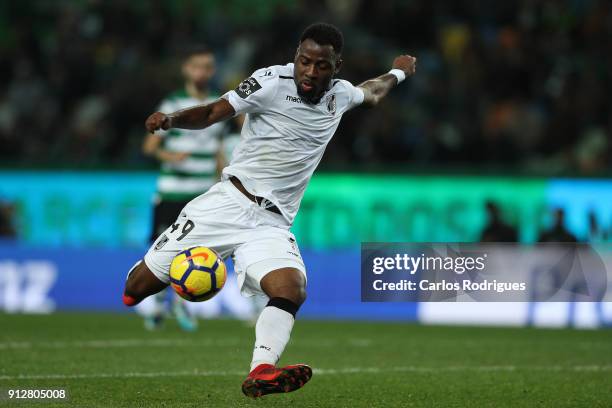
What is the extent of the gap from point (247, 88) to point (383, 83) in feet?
4.37

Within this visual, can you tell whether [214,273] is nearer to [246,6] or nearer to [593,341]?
[593,341]

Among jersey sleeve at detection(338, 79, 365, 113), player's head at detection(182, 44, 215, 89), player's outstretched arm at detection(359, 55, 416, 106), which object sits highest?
player's head at detection(182, 44, 215, 89)

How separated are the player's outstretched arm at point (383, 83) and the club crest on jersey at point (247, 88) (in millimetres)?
923

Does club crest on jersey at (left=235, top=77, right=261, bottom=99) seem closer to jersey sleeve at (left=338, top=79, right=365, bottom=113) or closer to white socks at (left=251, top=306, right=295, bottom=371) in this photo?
jersey sleeve at (left=338, top=79, right=365, bottom=113)

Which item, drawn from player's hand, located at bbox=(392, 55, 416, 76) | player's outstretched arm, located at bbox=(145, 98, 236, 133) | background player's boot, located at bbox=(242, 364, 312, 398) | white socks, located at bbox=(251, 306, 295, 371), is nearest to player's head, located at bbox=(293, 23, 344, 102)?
player's outstretched arm, located at bbox=(145, 98, 236, 133)

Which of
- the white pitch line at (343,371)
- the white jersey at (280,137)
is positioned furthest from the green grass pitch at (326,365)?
the white jersey at (280,137)

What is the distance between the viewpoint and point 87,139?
17.8m

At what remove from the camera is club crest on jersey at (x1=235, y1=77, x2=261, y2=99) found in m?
6.66

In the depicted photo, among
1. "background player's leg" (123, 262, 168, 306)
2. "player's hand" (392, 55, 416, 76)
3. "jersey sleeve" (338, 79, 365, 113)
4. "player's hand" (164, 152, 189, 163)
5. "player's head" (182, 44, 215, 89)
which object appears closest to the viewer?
"jersey sleeve" (338, 79, 365, 113)

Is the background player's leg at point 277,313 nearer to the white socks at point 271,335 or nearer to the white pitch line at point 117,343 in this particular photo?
the white socks at point 271,335

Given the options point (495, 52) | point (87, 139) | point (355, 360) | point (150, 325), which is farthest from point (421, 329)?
point (87, 139)

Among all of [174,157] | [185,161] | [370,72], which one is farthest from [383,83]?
[370,72]

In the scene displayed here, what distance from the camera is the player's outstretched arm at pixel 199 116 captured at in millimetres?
6320

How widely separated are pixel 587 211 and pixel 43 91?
8.86 m
